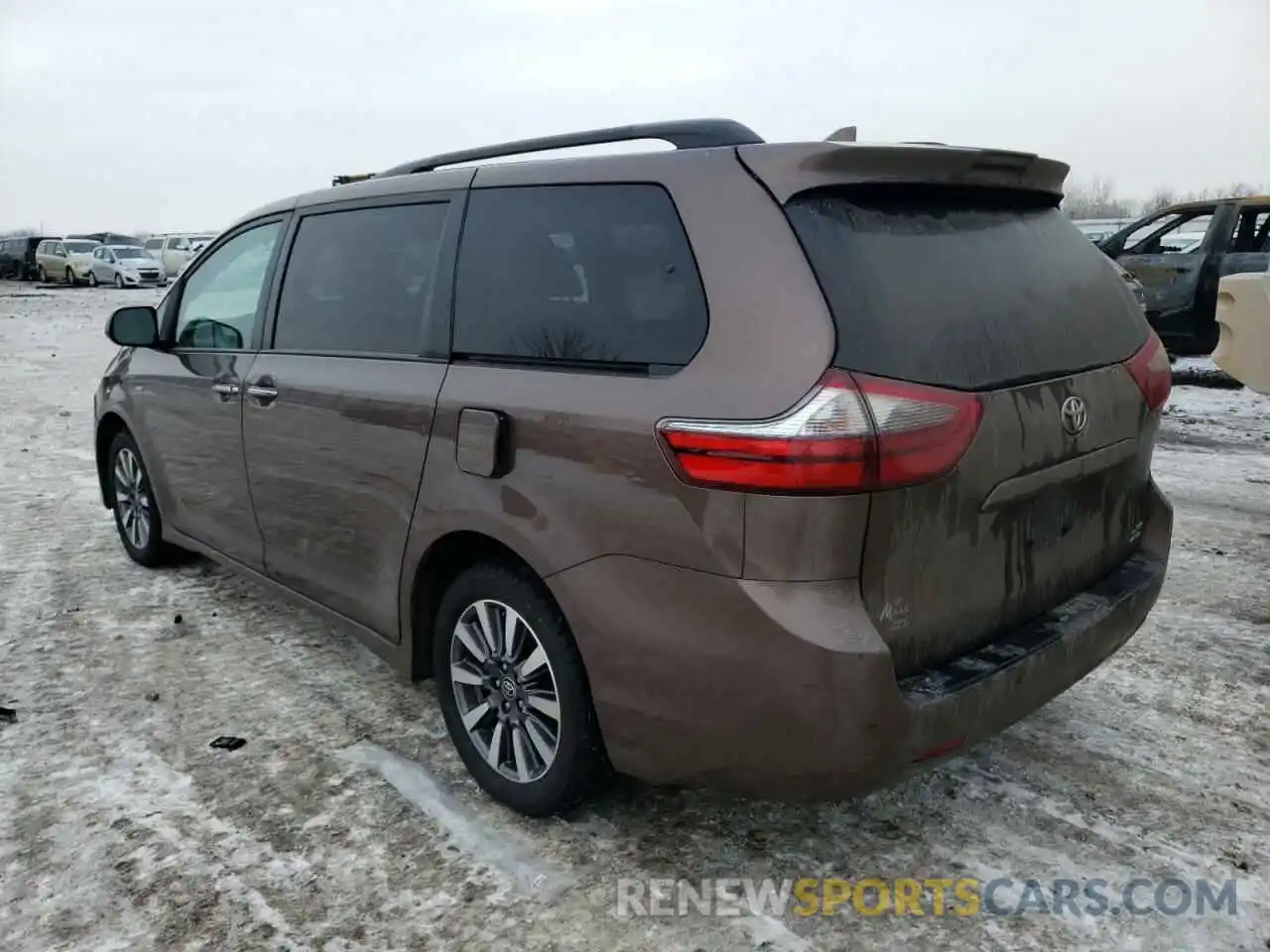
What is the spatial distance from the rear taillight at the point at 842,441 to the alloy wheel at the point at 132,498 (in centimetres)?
374

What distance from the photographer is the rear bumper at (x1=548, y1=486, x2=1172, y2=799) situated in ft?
6.98

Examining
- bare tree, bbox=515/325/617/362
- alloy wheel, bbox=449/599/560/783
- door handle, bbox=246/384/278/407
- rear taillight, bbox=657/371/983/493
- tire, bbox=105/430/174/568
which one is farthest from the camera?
tire, bbox=105/430/174/568

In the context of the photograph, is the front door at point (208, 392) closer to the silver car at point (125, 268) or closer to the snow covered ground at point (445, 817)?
the snow covered ground at point (445, 817)

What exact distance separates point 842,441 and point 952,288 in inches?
22.5

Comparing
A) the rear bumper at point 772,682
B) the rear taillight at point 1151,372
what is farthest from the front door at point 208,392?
the rear taillight at point 1151,372

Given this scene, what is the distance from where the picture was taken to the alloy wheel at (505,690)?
2.72m

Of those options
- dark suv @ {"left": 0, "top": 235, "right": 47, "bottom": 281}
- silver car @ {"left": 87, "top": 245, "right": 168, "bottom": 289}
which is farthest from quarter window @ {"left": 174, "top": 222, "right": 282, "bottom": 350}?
dark suv @ {"left": 0, "top": 235, "right": 47, "bottom": 281}

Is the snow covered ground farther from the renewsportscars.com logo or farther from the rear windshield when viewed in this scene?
the rear windshield

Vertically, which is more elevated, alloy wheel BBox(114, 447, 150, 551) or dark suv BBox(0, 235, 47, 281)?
dark suv BBox(0, 235, 47, 281)

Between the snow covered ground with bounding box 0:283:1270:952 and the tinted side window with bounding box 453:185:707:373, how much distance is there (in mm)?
1351

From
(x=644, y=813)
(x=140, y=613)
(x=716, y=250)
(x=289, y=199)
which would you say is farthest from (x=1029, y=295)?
(x=140, y=613)

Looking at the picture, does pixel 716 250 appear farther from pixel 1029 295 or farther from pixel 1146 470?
pixel 1146 470

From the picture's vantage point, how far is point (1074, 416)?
8.20 feet

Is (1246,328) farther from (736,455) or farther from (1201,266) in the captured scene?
(736,455)
